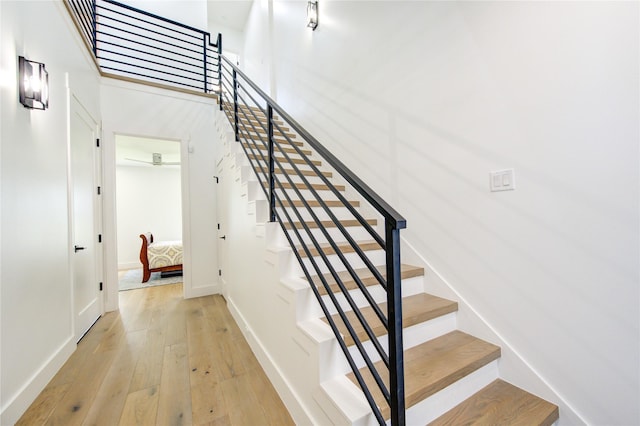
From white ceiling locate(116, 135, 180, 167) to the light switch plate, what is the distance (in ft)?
14.4

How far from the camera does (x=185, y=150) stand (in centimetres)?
375

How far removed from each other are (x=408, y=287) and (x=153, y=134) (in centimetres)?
367

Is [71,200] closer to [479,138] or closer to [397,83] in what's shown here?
[397,83]

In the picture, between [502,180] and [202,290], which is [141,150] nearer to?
[202,290]

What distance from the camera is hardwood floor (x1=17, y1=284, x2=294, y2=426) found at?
4.95 ft

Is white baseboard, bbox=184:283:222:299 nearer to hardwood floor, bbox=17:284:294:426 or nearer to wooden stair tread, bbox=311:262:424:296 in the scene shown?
hardwood floor, bbox=17:284:294:426

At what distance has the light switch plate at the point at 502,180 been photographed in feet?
4.88

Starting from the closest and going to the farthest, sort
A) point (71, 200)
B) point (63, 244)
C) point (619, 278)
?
1. point (619, 278)
2. point (63, 244)
3. point (71, 200)

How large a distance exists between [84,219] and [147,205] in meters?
4.62

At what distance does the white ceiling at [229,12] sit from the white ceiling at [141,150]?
3098mm

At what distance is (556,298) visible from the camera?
1342mm

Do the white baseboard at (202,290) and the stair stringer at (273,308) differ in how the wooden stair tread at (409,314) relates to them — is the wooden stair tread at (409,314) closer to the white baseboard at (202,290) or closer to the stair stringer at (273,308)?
the stair stringer at (273,308)

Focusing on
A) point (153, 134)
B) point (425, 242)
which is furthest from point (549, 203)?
point (153, 134)

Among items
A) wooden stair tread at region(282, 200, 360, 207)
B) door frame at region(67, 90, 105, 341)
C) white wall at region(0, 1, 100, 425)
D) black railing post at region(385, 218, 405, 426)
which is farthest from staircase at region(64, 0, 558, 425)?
door frame at region(67, 90, 105, 341)
